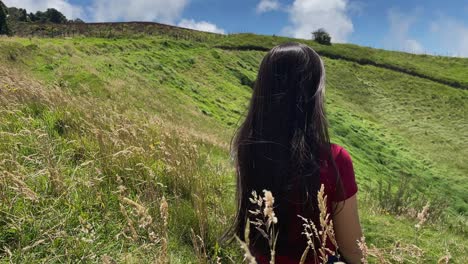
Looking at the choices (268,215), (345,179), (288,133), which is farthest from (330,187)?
(268,215)

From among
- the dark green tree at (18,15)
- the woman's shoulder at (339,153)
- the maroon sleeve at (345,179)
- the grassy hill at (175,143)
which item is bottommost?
the grassy hill at (175,143)

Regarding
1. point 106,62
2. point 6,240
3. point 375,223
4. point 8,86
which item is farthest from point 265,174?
point 106,62

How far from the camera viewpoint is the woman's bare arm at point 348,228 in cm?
280

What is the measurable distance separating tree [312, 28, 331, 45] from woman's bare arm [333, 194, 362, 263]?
56.6 m

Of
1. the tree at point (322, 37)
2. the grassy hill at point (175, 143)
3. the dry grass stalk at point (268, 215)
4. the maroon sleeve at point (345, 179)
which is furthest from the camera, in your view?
the tree at point (322, 37)

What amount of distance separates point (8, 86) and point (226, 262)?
5491 mm

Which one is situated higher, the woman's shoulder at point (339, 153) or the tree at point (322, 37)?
the tree at point (322, 37)

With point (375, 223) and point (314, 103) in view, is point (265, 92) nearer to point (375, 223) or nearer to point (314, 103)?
point (314, 103)

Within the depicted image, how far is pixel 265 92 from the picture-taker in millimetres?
2996

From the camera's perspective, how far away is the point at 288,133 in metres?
2.90

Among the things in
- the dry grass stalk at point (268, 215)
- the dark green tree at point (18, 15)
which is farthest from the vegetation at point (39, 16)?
the dry grass stalk at point (268, 215)

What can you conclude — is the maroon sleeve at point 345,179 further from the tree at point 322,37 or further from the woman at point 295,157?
the tree at point 322,37

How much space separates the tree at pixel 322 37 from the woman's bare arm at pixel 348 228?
56550 mm

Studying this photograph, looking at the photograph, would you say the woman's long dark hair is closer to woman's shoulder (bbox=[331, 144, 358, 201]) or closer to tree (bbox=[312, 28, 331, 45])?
woman's shoulder (bbox=[331, 144, 358, 201])
